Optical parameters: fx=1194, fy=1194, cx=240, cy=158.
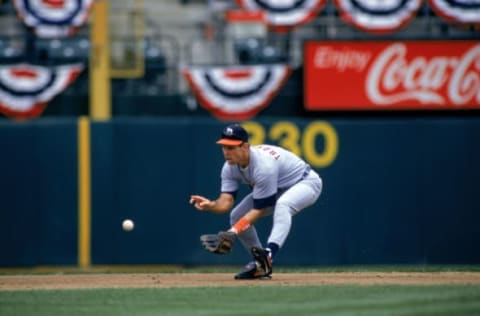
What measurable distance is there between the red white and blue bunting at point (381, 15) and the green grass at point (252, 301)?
6420mm

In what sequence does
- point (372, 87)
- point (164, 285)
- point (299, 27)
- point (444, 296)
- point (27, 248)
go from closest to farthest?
point (444, 296) → point (164, 285) → point (27, 248) → point (372, 87) → point (299, 27)

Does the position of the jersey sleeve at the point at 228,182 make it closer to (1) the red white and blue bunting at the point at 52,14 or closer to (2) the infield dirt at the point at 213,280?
(2) the infield dirt at the point at 213,280

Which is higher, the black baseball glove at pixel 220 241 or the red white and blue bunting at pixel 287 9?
the red white and blue bunting at pixel 287 9

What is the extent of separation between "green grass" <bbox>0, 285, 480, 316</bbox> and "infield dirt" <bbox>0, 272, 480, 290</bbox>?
19.6 inches

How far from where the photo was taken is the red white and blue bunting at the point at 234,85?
50.3ft

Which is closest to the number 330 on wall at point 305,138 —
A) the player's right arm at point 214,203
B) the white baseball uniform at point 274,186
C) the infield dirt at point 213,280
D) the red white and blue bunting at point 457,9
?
the red white and blue bunting at point 457,9

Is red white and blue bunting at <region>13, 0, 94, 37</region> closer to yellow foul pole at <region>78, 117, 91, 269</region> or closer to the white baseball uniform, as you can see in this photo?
yellow foul pole at <region>78, 117, 91, 269</region>

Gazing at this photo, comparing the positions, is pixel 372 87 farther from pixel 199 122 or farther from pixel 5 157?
pixel 5 157

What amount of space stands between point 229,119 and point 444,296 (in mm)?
6683

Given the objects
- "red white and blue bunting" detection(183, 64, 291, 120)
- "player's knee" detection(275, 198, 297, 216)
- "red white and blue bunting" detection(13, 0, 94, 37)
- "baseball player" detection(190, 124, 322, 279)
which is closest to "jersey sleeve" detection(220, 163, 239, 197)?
"baseball player" detection(190, 124, 322, 279)

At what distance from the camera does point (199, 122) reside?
570 inches

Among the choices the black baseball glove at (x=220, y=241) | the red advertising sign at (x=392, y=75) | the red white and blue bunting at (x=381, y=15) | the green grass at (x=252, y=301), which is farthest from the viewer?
the red white and blue bunting at (x=381, y=15)

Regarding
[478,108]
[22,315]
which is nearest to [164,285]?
[22,315]

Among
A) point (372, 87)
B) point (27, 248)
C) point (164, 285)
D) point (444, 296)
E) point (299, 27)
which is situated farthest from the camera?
point (299, 27)
